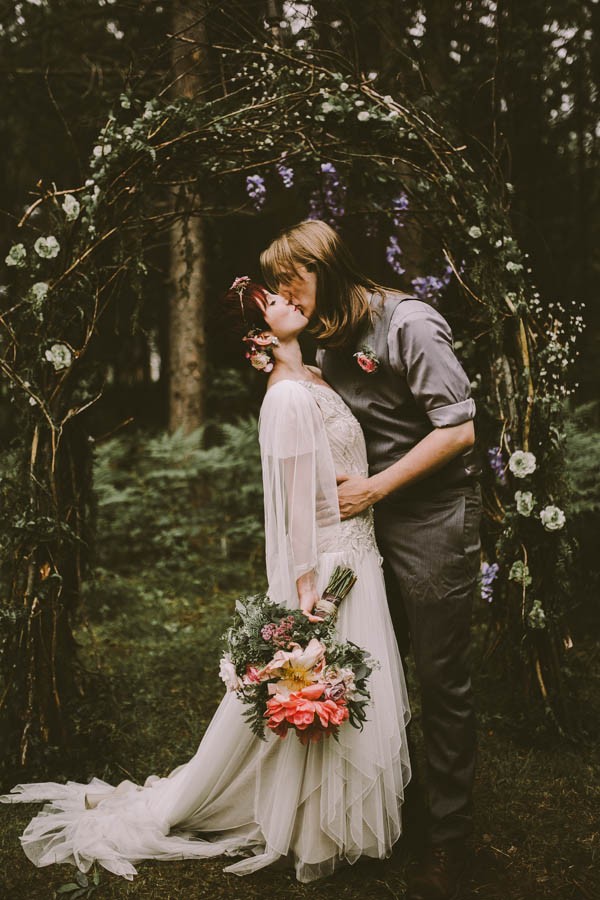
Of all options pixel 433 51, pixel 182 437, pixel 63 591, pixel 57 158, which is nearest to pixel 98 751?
pixel 63 591

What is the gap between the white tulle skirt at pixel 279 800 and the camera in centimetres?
259

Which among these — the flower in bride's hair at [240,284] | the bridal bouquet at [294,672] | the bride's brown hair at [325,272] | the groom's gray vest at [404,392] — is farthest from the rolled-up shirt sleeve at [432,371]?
the bridal bouquet at [294,672]

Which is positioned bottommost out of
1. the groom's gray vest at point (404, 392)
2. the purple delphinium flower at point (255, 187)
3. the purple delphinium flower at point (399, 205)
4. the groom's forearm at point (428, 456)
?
the groom's forearm at point (428, 456)

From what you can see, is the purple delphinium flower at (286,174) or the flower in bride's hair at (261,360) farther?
the purple delphinium flower at (286,174)

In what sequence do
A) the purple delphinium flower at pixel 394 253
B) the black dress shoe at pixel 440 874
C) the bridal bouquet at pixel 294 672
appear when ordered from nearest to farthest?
the bridal bouquet at pixel 294 672
the black dress shoe at pixel 440 874
the purple delphinium flower at pixel 394 253

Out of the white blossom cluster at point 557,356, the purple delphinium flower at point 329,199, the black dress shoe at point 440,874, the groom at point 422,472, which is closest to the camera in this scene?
the black dress shoe at point 440,874

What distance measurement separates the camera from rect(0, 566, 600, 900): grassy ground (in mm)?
2639

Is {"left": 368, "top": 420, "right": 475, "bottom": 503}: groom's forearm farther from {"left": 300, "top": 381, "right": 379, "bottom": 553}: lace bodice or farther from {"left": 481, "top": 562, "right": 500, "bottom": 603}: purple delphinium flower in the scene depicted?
{"left": 481, "top": 562, "right": 500, "bottom": 603}: purple delphinium flower

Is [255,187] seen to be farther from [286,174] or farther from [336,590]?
[336,590]

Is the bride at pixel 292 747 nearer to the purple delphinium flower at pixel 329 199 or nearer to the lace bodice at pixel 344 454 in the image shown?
the lace bodice at pixel 344 454

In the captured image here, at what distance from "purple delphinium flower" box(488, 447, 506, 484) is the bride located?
0.94 m

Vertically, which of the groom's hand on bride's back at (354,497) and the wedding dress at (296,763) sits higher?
the groom's hand on bride's back at (354,497)

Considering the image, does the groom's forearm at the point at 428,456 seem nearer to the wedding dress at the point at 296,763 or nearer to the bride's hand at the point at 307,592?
the wedding dress at the point at 296,763

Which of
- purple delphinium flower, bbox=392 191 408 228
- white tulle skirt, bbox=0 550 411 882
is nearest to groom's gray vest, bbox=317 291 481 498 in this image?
white tulle skirt, bbox=0 550 411 882
